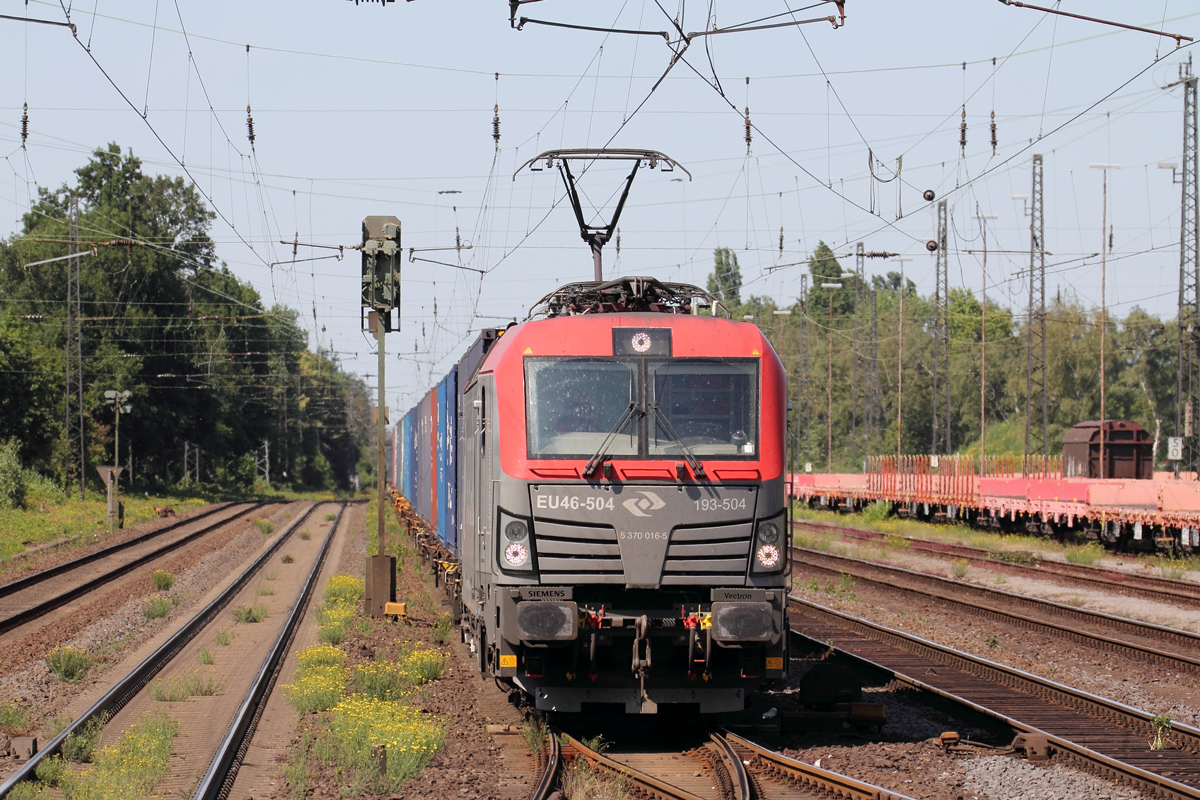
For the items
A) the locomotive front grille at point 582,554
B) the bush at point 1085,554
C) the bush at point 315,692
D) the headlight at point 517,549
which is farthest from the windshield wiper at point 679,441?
the bush at point 1085,554

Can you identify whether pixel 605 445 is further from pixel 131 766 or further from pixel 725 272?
pixel 725 272

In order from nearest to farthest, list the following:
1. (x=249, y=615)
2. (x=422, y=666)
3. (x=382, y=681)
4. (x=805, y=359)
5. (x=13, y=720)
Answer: (x=13, y=720) → (x=382, y=681) → (x=422, y=666) → (x=249, y=615) → (x=805, y=359)

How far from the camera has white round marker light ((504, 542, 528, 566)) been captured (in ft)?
29.9

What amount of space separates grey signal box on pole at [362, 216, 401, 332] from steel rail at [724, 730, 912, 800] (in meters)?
9.65

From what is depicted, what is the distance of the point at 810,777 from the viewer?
825 cm

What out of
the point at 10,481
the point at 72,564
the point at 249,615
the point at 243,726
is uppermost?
the point at 10,481

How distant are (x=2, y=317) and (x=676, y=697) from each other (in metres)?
51.0

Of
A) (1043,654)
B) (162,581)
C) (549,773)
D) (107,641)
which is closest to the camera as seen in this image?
(549,773)

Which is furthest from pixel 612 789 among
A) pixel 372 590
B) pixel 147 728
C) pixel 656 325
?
pixel 372 590

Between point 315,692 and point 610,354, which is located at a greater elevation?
point 610,354

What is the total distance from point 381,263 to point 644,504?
29.4 feet

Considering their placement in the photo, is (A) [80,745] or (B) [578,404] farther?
(B) [578,404]

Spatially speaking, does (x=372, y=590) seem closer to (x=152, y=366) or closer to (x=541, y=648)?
(x=541, y=648)

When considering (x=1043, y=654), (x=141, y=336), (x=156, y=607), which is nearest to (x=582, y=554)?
(x=1043, y=654)
